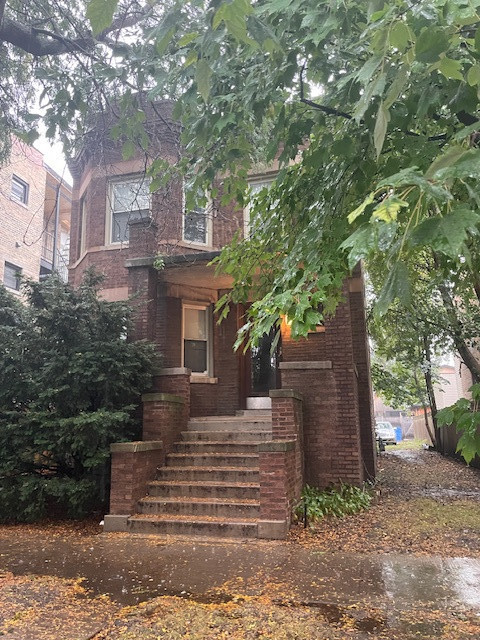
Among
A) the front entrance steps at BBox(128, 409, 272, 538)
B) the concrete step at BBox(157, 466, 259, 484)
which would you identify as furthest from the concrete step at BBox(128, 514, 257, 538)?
the concrete step at BBox(157, 466, 259, 484)

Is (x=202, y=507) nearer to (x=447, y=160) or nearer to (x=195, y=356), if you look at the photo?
(x=195, y=356)

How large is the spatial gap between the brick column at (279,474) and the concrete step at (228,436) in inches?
36.8

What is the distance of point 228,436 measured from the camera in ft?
27.8

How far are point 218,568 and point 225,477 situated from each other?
2351 mm

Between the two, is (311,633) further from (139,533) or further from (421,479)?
(421,479)

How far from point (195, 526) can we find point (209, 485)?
82 cm

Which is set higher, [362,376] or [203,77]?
[203,77]

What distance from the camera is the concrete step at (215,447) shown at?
7969 mm

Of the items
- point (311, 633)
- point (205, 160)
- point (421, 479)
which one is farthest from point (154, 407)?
point (421, 479)

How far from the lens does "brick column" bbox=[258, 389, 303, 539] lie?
6.16m

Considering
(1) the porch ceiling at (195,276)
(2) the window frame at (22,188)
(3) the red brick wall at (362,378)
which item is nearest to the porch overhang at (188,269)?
(1) the porch ceiling at (195,276)

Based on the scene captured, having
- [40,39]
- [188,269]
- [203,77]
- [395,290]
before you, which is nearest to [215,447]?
[188,269]

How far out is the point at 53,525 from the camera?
7.24 metres

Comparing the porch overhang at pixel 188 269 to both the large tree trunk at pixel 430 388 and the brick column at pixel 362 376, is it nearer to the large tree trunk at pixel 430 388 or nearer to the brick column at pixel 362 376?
the brick column at pixel 362 376
